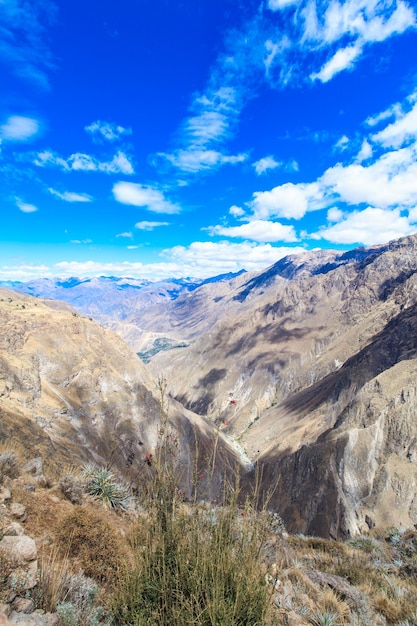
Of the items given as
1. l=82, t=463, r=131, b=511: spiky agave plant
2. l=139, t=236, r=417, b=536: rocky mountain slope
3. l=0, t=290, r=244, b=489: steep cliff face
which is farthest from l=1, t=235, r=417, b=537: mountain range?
l=82, t=463, r=131, b=511: spiky agave plant

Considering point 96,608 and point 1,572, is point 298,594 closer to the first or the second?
point 96,608

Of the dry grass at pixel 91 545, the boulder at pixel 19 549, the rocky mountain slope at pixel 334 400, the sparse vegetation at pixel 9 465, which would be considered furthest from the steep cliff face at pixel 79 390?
the boulder at pixel 19 549

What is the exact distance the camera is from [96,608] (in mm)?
4195

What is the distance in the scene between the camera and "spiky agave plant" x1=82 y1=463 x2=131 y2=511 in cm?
862

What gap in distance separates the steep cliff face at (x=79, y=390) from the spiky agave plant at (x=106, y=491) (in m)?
31.2

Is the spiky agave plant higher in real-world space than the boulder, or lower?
lower

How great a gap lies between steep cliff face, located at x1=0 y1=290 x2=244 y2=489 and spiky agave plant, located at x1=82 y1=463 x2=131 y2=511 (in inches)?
1229

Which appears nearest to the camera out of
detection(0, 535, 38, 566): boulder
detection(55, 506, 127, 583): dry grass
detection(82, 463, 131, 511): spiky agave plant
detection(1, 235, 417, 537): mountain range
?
detection(0, 535, 38, 566): boulder

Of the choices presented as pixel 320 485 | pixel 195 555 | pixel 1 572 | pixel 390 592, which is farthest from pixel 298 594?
pixel 320 485

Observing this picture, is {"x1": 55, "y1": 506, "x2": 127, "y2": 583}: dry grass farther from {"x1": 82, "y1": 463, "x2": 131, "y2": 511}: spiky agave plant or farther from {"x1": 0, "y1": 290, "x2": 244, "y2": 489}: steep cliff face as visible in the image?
{"x1": 0, "y1": 290, "x2": 244, "y2": 489}: steep cliff face

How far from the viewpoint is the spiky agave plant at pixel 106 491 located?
8.62 metres

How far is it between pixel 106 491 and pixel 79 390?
56431 mm

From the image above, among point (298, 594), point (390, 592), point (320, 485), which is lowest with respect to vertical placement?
point (320, 485)

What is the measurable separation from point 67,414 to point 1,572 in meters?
55.3
